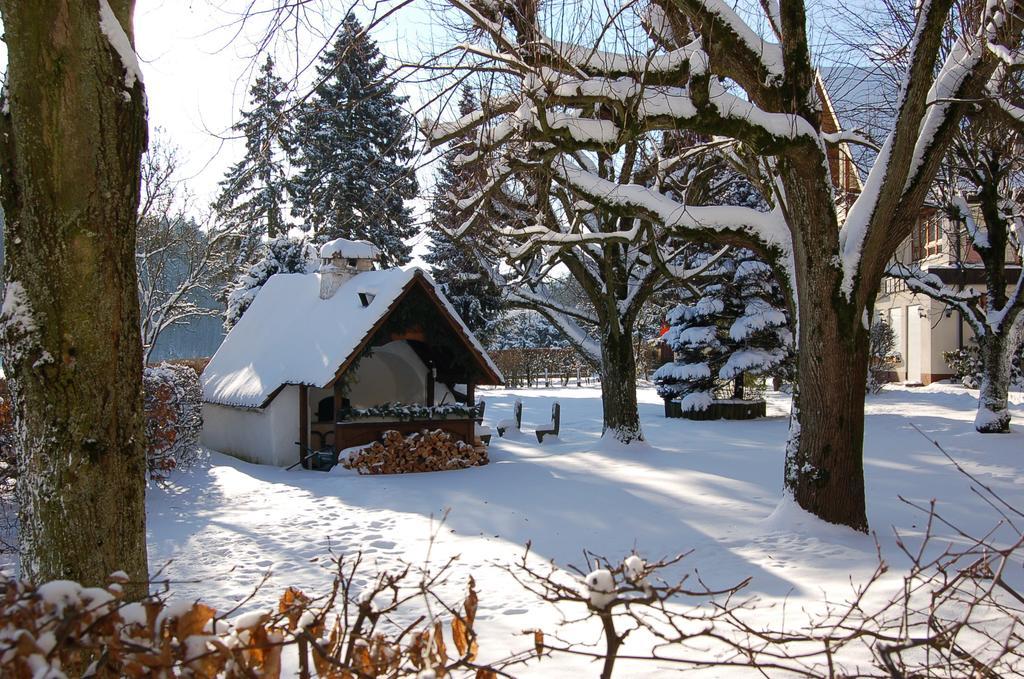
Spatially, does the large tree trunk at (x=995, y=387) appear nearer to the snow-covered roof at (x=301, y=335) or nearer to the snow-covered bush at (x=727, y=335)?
the snow-covered bush at (x=727, y=335)

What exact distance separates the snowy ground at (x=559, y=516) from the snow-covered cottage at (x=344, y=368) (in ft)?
3.58

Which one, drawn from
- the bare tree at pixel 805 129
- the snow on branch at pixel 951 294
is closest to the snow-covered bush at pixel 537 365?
the snow on branch at pixel 951 294

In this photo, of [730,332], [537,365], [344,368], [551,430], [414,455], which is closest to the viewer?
[344,368]

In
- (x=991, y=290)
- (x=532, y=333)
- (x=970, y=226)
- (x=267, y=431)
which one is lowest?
(x=267, y=431)

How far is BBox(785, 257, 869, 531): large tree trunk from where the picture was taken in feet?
25.2

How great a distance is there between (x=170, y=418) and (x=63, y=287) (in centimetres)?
1002

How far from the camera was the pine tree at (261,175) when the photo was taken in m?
6.76

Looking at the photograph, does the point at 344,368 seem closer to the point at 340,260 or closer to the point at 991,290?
the point at 340,260

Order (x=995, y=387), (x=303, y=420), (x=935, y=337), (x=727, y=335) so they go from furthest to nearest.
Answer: (x=935, y=337), (x=727, y=335), (x=995, y=387), (x=303, y=420)

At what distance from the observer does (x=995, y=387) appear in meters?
15.4

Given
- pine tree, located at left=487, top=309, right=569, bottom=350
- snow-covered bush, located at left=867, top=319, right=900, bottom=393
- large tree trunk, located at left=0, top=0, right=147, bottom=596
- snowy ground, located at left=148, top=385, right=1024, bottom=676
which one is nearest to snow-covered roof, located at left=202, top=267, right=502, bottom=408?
snowy ground, located at left=148, top=385, right=1024, bottom=676

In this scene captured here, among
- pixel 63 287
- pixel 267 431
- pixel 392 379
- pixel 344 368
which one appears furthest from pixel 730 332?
pixel 63 287

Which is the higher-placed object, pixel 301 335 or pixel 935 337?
pixel 935 337

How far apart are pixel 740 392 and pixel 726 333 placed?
1887 millimetres
